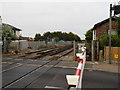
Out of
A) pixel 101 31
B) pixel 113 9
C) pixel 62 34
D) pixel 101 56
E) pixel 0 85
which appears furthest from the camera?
pixel 62 34

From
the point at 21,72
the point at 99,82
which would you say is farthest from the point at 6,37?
the point at 99,82

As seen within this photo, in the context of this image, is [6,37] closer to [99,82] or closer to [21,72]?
[21,72]

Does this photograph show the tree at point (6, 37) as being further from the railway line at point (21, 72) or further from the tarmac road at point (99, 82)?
the tarmac road at point (99, 82)

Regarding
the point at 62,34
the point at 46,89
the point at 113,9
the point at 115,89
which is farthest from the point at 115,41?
the point at 62,34

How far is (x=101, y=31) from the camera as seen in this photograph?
29.6m

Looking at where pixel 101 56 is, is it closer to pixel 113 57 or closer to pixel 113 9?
pixel 113 57

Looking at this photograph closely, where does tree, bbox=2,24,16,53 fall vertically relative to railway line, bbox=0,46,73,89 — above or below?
above

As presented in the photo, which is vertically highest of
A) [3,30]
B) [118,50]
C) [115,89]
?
[3,30]

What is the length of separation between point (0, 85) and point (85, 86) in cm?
309

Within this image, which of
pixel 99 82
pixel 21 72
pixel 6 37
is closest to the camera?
pixel 99 82

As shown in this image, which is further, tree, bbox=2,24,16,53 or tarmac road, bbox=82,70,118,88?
tree, bbox=2,24,16,53

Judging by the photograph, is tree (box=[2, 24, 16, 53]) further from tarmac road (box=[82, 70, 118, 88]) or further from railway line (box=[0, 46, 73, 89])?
tarmac road (box=[82, 70, 118, 88])

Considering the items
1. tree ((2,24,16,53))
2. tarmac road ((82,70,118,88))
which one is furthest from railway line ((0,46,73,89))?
tree ((2,24,16,53))

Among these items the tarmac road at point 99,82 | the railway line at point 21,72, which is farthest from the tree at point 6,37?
the tarmac road at point 99,82
